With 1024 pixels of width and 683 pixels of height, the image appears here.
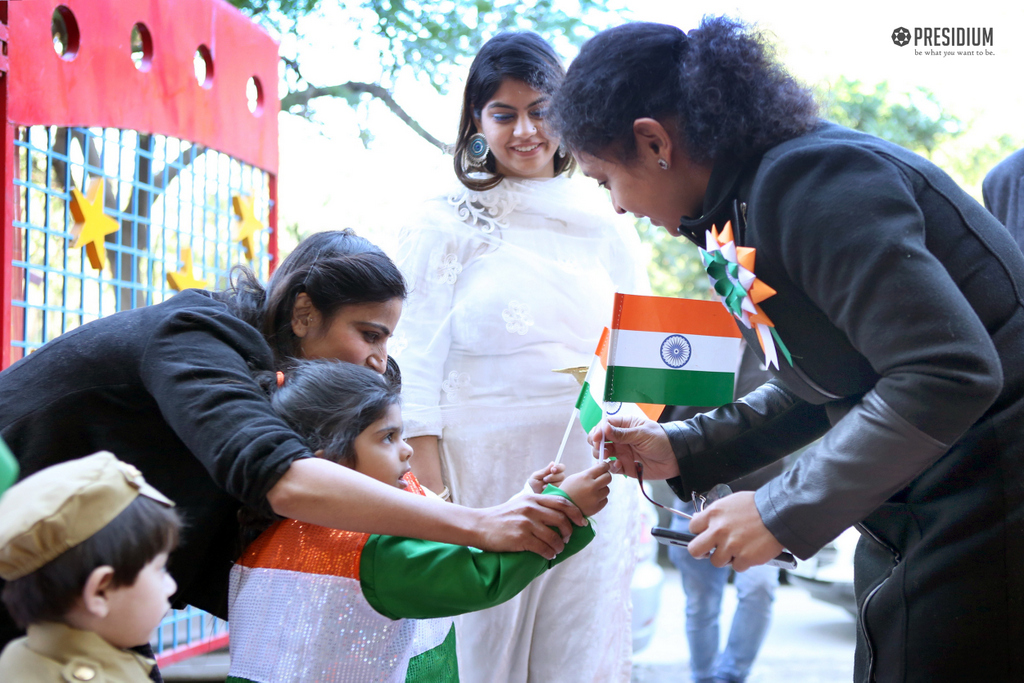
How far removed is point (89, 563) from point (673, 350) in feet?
3.42

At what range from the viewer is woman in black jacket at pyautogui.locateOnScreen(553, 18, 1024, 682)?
1115 millimetres

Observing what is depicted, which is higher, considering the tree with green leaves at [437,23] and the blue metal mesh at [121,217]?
the tree with green leaves at [437,23]

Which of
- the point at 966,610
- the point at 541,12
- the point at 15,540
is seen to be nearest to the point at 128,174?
the point at 15,540

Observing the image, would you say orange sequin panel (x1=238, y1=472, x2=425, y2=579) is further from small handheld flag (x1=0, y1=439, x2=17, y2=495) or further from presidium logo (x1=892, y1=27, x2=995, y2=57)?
presidium logo (x1=892, y1=27, x2=995, y2=57)

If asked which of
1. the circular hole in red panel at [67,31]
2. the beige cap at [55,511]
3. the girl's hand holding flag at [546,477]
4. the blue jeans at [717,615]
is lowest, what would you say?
the blue jeans at [717,615]

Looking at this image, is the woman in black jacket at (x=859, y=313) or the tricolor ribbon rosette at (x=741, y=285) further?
the tricolor ribbon rosette at (x=741, y=285)

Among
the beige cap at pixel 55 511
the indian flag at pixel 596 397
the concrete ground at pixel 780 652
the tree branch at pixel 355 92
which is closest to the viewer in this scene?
the beige cap at pixel 55 511

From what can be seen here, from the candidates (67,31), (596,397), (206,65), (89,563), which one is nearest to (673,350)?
(596,397)

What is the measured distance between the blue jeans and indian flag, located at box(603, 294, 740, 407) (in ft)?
7.46

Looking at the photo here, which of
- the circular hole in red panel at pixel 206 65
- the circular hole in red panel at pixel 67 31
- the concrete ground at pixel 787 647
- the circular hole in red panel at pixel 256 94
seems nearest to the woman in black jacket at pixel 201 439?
the circular hole in red panel at pixel 67 31

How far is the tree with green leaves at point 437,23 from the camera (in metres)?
5.81

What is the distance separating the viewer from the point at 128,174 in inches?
119

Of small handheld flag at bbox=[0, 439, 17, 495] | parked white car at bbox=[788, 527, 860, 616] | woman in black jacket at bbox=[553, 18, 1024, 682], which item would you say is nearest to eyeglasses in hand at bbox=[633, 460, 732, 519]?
woman in black jacket at bbox=[553, 18, 1024, 682]

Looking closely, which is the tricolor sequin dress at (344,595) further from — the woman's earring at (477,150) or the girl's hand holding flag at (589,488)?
the woman's earring at (477,150)
